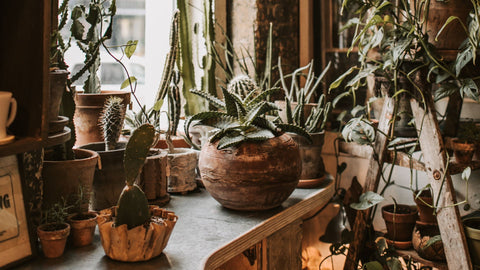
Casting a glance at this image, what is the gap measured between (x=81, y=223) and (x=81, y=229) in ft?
0.05

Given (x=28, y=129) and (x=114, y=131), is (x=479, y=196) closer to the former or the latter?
(x=114, y=131)

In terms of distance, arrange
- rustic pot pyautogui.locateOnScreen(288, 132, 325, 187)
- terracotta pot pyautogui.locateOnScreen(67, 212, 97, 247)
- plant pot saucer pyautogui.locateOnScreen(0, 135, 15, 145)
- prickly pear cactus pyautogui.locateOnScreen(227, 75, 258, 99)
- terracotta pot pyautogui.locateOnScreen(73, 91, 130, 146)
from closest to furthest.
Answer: plant pot saucer pyautogui.locateOnScreen(0, 135, 15, 145)
terracotta pot pyautogui.locateOnScreen(67, 212, 97, 247)
terracotta pot pyautogui.locateOnScreen(73, 91, 130, 146)
rustic pot pyautogui.locateOnScreen(288, 132, 325, 187)
prickly pear cactus pyautogui.locateOnScreen(227, 75, 258, 99)

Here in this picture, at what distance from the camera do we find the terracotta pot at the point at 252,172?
58.7 inches

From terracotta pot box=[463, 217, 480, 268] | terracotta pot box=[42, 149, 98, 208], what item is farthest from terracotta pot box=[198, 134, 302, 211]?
terracotta pot box=[463, 217, 480, 268]

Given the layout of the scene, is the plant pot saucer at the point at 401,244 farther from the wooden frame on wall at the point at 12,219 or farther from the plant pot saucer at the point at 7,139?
the plant pot saucer at the point at 7,139

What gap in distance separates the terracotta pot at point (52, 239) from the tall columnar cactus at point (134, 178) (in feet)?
0.46

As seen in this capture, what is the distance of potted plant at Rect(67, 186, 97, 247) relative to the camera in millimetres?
1287

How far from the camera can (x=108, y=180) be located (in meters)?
1.50

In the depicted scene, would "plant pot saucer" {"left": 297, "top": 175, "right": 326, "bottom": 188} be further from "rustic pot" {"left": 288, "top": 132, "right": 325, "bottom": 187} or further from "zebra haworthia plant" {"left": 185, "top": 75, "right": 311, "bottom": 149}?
"zebra haworthia plant" {"left": 185, "top": 75, "right": 311, "bottom": 149}

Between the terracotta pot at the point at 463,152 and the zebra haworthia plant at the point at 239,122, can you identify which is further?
the terracotta pot at the point at 463,152

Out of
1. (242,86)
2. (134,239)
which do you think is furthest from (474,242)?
(134,239)

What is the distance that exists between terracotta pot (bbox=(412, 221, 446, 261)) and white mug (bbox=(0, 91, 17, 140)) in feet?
5.04

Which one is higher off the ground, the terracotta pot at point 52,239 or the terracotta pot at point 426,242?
the terracotta pot at point 52,239

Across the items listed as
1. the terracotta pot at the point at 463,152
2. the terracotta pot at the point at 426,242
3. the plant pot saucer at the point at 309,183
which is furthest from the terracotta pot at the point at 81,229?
the terracotta pot at the point at 463,152
